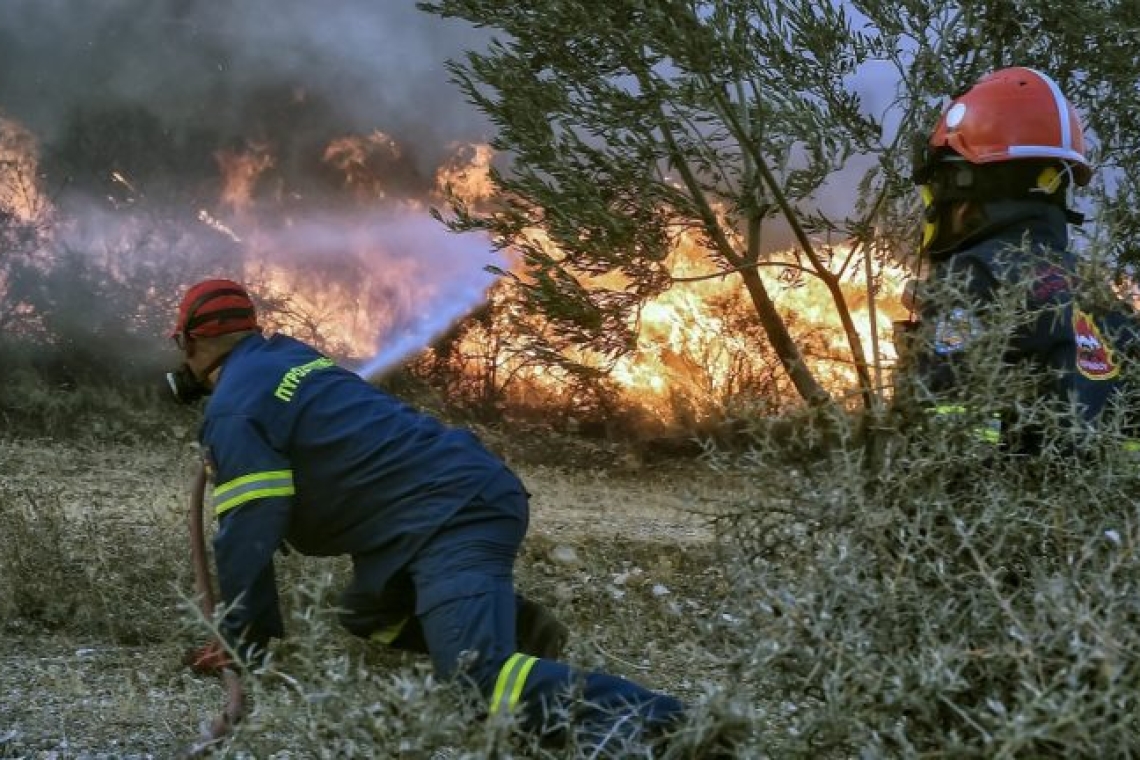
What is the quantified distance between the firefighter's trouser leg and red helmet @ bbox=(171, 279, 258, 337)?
0.88 m

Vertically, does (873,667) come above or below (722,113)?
below

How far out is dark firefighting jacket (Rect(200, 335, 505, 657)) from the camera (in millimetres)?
3537

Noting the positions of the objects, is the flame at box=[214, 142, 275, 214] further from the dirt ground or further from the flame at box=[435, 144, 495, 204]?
the dirt ground

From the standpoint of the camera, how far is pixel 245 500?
3.52 metres

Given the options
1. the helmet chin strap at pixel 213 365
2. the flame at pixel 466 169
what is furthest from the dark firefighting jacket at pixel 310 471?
the flame at pixel 466 169

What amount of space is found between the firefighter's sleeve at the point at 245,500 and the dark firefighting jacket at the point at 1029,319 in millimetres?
1660

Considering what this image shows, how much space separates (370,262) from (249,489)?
32.0ft

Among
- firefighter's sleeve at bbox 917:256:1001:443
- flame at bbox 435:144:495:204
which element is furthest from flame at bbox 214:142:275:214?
firefighter's sleeve at bbox 917:256:1001:443

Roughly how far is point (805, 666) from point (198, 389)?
2343mm

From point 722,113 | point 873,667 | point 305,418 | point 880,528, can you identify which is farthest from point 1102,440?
point 722,113

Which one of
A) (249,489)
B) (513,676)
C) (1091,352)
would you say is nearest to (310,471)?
(249,489)

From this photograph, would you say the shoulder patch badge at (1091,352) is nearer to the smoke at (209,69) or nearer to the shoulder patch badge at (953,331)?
the shoulder patch badge at (953,331)

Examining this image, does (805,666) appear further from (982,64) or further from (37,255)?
(37,255)

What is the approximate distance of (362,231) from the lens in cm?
1316
